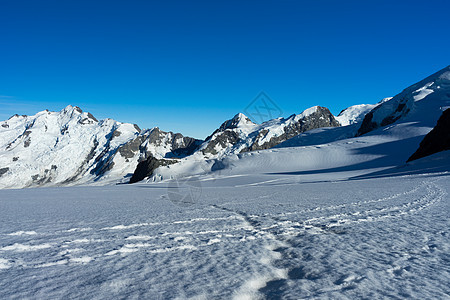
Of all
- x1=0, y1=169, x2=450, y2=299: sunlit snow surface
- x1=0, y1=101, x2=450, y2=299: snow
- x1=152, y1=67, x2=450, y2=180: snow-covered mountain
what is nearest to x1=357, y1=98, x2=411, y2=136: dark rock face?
x1=152, y1=67, x2=450, y2=180: snow-covered mountain

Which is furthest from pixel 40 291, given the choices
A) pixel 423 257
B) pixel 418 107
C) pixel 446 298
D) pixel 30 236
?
pixel 418 107

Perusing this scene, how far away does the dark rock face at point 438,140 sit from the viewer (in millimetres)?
34156

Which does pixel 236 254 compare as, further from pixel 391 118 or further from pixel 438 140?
pixel 391 118

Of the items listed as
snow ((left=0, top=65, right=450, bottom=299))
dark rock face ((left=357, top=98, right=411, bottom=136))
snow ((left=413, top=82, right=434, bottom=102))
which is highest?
snow ((left=413, top=82, right=434, bottom=102))

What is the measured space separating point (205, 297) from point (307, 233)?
330 cm

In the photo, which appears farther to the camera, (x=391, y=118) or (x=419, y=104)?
(x=391, y=118)

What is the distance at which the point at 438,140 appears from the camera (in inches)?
1399

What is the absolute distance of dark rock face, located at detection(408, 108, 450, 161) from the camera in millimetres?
34156

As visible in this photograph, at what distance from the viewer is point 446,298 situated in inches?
109

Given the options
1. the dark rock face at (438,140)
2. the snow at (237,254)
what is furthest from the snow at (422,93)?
the snow at (237,254)

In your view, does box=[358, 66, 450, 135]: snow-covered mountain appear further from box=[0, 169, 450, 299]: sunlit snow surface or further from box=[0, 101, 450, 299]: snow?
box=[0, 169, 450, 299]: sunlit snow surface

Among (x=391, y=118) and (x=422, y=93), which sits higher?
(x=422, y=93)

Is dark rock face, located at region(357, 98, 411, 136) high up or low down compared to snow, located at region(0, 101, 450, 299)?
up

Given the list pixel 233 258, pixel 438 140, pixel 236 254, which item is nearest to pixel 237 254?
pixel 236 254
